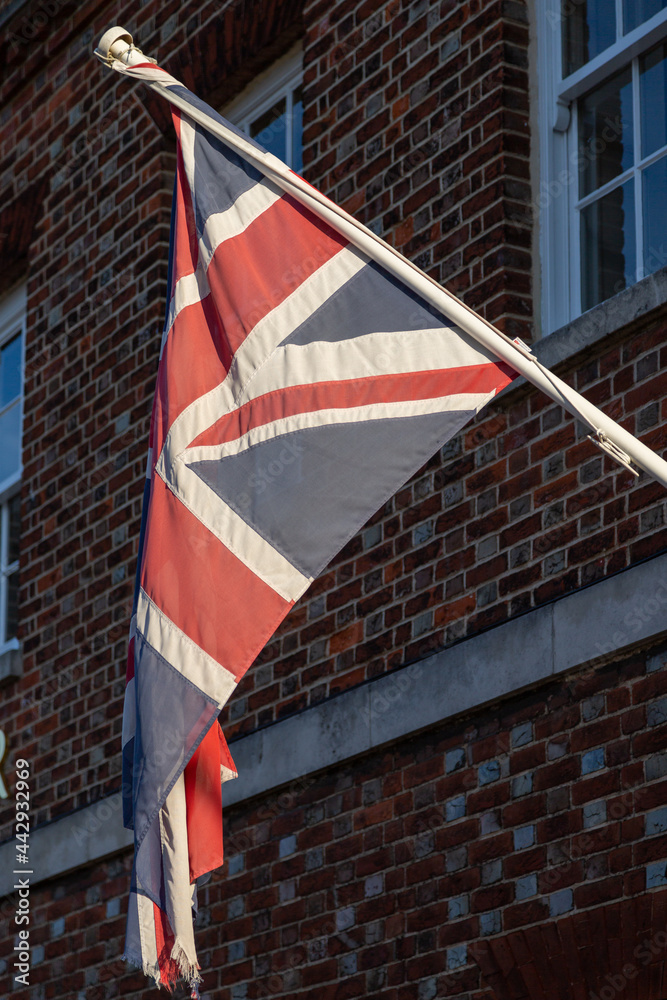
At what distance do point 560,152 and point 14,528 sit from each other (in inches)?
173

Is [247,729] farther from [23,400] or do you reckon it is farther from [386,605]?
[23,400]

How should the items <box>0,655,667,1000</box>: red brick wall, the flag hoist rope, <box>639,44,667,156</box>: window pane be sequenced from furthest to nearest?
<box>639,44,667,156</box>: window pane
<box>0,655,667,1000</box>: red brick wall
the flag hoist rope

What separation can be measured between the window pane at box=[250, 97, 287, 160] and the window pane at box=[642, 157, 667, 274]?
2475mm

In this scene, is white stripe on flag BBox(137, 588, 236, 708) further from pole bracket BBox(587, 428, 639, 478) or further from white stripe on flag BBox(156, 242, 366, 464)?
pole bracket BBox(587, 428, 639, 478)

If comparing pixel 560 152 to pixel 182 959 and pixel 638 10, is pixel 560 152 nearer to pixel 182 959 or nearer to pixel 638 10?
pixel 638 10

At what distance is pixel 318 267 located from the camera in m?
4.58

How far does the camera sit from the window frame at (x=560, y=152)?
20.0ft

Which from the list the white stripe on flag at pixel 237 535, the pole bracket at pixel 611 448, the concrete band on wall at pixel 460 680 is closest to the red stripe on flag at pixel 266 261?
the white stripe on flag at pixel 237 535

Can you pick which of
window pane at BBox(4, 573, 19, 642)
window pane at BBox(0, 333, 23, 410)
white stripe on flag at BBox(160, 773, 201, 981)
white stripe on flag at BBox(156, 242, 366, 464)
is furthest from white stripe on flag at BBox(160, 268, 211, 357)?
window pane at BBox(0, 333, 23, 410)

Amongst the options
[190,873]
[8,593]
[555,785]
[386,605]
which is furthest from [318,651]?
[8,593]

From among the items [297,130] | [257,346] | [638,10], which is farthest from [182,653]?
[297,130]

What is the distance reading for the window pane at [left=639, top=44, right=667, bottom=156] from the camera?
19.2ft

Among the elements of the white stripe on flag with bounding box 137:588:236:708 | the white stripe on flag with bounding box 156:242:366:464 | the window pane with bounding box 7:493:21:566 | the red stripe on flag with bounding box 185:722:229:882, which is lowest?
the red stripe on flag with bounding box 185:722:229:882

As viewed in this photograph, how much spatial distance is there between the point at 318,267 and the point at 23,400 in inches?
194
